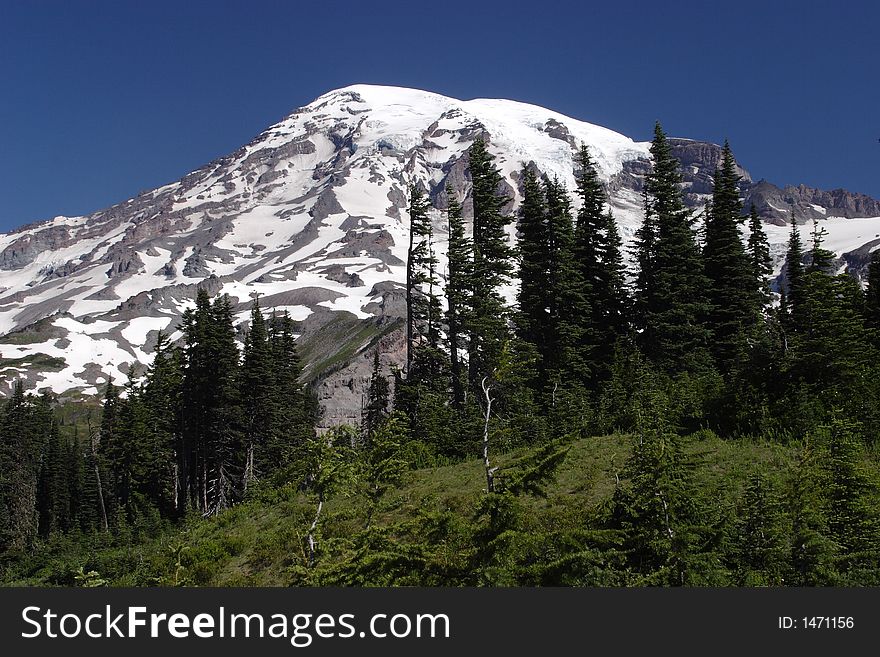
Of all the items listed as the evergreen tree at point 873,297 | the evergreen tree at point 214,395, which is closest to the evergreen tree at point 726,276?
the evergreen tree at point 873,297

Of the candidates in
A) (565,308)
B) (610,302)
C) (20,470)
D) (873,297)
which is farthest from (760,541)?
(20,470)

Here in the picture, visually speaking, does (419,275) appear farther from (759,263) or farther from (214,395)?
(759,263)

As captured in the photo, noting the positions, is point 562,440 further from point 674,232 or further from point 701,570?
point 674,232

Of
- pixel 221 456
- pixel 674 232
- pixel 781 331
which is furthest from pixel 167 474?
pixel 781 331

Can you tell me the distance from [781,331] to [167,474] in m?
58.3

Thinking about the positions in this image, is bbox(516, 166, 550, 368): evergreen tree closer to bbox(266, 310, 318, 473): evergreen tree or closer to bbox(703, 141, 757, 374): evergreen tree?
bbox(703, 141, 757, 374): evergreen tree

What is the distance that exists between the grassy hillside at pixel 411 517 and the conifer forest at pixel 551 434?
0.10 m

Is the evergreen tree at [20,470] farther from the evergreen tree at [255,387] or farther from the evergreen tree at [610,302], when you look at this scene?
the evergreen tree at [610,302]

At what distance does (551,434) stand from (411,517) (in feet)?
29.3

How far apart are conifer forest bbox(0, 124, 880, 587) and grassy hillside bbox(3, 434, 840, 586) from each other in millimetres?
96

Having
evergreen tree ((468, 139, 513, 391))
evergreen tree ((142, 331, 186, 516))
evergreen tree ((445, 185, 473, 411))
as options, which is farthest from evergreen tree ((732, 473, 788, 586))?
evergreen tree ((142, 331, 186, 516))

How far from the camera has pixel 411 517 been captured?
1545 centimetres

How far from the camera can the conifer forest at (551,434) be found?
905cm

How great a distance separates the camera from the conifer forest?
9055 mm
